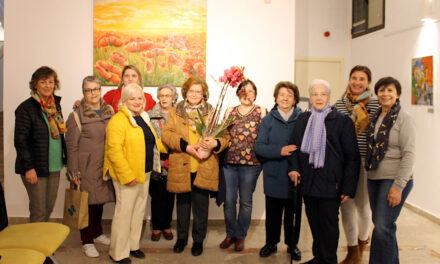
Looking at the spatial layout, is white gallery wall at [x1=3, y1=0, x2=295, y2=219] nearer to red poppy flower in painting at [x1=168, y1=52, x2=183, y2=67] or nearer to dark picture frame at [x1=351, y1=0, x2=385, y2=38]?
red poppy flower in painting at [x1=168, y1=52, x2=183, y2=67]

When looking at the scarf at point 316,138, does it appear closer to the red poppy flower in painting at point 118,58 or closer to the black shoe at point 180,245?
the black shoe at point 180,245

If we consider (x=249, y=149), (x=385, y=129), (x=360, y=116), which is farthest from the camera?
(x=249, y=149)

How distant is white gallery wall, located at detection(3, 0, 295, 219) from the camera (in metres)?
3.85

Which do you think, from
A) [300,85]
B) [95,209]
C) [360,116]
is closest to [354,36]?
[300,85]

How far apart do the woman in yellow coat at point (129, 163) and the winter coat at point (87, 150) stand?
13cm

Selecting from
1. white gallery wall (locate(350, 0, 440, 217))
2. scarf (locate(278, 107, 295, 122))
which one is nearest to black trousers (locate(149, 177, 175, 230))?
scarf (locate(278, 107, 295, 122))

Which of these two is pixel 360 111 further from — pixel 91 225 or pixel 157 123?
pixel 91 225

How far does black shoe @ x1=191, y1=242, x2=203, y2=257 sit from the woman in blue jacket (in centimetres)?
60

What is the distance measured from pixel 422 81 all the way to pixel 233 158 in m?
2.27

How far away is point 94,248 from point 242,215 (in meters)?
1.30

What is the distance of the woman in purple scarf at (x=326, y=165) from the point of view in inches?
101

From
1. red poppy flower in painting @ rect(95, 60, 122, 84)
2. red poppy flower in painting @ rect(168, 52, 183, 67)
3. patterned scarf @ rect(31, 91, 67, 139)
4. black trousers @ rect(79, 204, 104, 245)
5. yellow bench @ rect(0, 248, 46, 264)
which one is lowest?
black trousers @ rect(79, 204, 104, 245)

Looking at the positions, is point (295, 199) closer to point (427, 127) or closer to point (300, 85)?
point (427, 127)

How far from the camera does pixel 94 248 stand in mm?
3148
